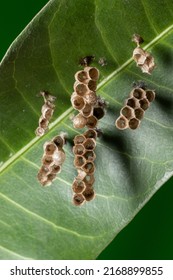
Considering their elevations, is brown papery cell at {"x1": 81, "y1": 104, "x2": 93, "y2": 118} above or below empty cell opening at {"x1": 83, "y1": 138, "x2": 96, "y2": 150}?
above

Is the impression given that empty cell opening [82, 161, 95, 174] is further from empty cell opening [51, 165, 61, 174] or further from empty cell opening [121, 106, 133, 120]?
empty cell opening [121, 106, 133, 120]

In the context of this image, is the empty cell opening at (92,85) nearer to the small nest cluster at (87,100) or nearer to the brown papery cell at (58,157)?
the small nest cluster at (87,100)

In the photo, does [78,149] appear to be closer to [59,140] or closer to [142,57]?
[59,140]

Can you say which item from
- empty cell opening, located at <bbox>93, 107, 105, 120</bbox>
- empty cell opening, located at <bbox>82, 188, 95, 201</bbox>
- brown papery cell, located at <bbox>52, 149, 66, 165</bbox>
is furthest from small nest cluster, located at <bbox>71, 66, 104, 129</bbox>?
empty cell opening, located at <bbox>82, 188, 95, 201</bbox>

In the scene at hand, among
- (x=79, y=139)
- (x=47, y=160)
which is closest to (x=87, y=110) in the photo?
(x=79, y=139)

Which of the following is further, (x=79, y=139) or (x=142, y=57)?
(x=79, y=139)

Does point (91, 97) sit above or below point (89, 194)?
above
